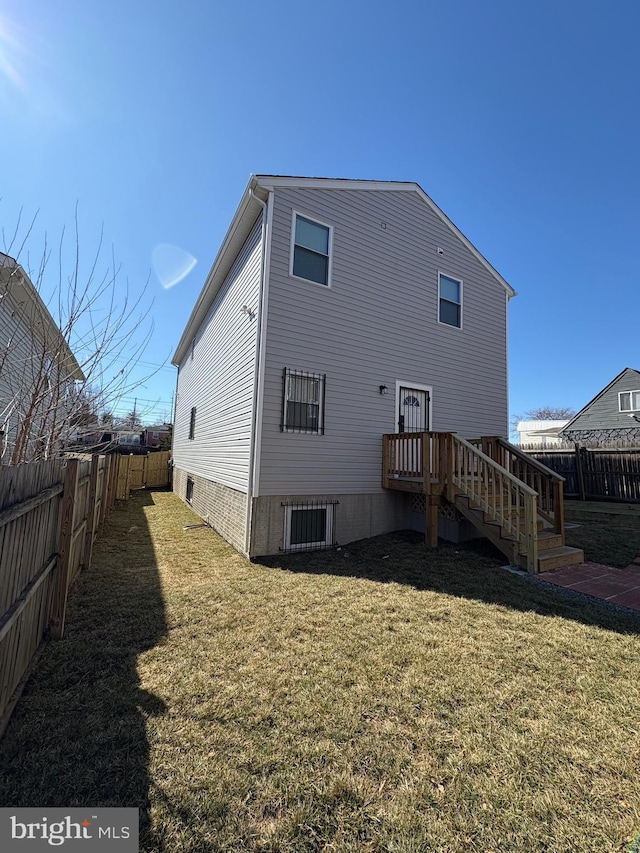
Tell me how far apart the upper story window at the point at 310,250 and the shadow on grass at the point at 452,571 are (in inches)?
203

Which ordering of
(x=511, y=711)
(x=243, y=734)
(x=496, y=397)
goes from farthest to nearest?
(x=496, y=397)
(x=511, y=711)
(x=243, y=734)

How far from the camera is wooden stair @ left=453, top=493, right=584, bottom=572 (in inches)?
216

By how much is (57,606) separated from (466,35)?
11.6 meters

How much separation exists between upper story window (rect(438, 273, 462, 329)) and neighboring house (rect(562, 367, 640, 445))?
16.1 metres

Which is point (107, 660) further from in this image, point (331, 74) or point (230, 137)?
point (331, 74)

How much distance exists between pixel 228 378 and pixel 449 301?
577 cm

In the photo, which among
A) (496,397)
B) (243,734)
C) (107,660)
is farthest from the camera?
(496,397)

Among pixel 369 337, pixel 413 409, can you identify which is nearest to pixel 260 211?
pixel 369 337

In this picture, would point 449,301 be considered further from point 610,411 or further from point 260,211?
point 610,411

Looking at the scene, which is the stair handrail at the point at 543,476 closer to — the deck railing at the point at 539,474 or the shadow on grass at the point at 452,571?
the deck railing at the point at 539,474

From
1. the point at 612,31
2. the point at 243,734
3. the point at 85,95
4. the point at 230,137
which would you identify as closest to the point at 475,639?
the point at 243,734

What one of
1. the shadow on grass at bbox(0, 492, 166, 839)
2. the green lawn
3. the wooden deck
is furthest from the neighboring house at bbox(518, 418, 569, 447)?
the shadow on grass at bbox(0, 492, 166, 839)

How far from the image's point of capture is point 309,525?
666 cm

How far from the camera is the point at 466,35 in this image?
23.7 feet
